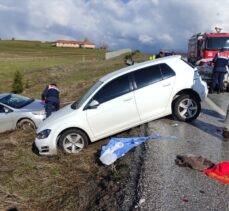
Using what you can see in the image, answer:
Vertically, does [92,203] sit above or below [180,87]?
below

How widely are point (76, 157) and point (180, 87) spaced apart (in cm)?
297

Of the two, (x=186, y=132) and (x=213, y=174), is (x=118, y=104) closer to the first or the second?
(x=186, y=132)

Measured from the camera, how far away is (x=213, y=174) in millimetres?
5992

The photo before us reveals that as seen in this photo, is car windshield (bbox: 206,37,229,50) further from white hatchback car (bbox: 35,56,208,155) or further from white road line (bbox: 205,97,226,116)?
white hatchback car (bbox: 35,56,208,155)

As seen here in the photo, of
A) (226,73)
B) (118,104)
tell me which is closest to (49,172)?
(118,104)

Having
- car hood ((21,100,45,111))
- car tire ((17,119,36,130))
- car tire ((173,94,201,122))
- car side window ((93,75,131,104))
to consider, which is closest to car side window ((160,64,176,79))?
car tire ((173,94,201,122))

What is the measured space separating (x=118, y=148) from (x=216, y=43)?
16.3m

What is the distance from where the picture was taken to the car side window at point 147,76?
9375 mm

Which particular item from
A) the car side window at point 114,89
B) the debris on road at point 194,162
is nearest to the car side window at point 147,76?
the car side window at point 114,89

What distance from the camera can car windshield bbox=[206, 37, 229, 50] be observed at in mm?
22450

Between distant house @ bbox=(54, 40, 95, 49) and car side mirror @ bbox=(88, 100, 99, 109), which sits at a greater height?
distant house @ bbox=(54, 40, 95, 49)

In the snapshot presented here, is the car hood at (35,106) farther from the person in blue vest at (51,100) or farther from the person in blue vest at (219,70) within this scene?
the person in blue vest at (219,70)

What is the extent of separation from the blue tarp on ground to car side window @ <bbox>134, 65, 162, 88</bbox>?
4.70ft

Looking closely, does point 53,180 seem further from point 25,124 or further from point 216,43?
point 216,43
